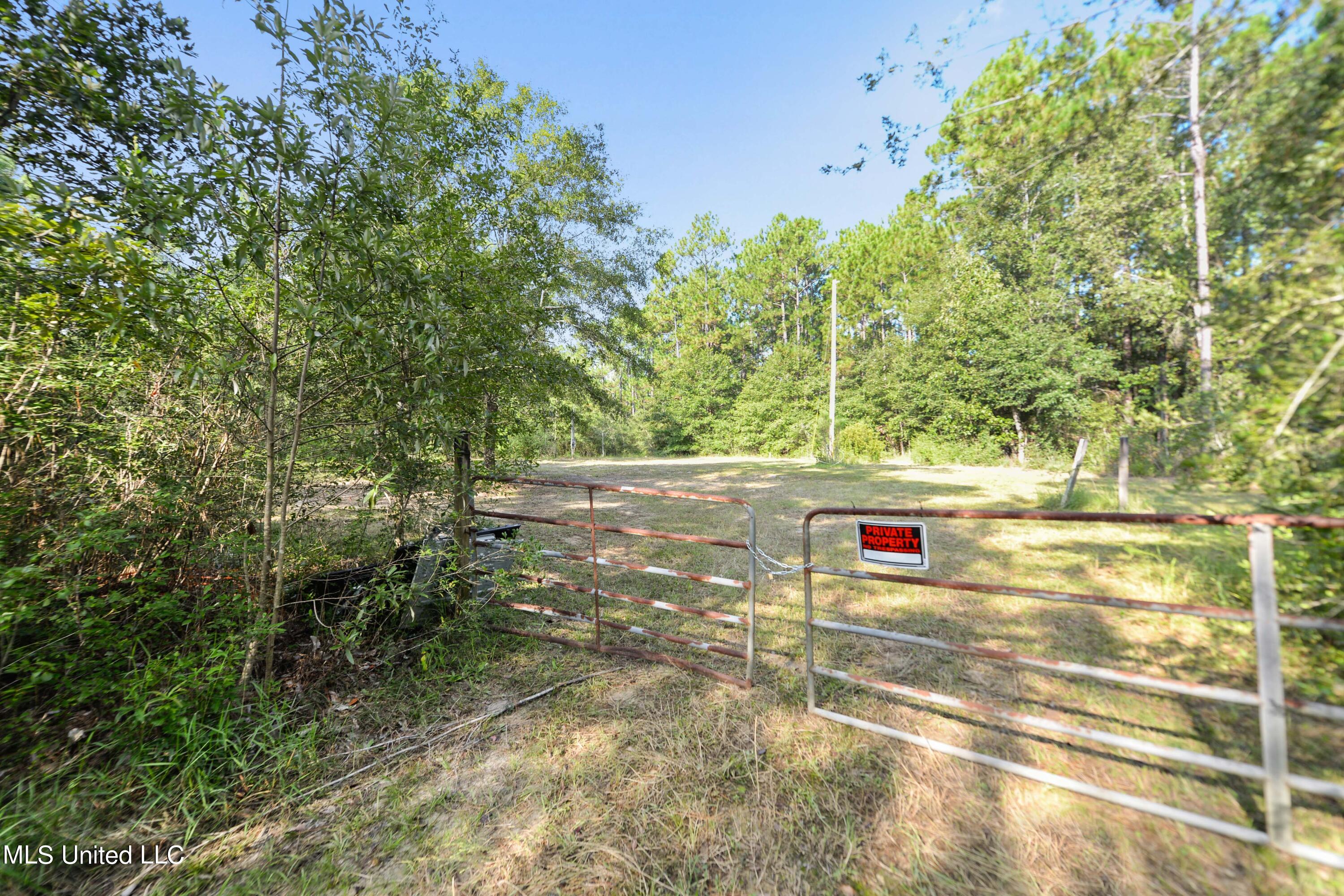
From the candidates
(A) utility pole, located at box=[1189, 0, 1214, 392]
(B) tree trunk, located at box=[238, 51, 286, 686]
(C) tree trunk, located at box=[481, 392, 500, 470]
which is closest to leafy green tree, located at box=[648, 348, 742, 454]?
(C) tree trunk, located at box=[481, 392, 500, 470]

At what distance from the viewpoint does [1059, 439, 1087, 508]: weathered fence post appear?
22.1 feet

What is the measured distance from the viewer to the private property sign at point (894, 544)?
6.86 feet

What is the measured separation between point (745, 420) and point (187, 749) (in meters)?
27.2

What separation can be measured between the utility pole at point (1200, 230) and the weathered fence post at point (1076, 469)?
253 inches

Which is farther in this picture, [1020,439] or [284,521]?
[1020,439]

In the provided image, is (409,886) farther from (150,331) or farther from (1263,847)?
(1263,847)

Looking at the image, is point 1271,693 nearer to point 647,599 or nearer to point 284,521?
point 647,599

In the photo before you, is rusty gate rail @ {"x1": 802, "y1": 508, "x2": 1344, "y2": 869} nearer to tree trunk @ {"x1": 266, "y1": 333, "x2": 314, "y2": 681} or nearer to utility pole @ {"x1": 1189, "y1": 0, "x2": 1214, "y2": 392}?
utility pole @ {"x1": 1189, "y1": 0, "x2": 1214, "y2": 392}

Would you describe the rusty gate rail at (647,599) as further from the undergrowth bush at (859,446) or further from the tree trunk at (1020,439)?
the undergrowth bush at (859,446)

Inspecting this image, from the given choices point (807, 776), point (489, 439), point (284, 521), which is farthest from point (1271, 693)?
point (284, 521)

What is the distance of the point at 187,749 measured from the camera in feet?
6.77

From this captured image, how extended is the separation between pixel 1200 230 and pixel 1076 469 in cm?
663

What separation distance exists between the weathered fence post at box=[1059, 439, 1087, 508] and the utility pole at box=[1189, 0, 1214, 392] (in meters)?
6.43

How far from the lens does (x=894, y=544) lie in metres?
2.18
